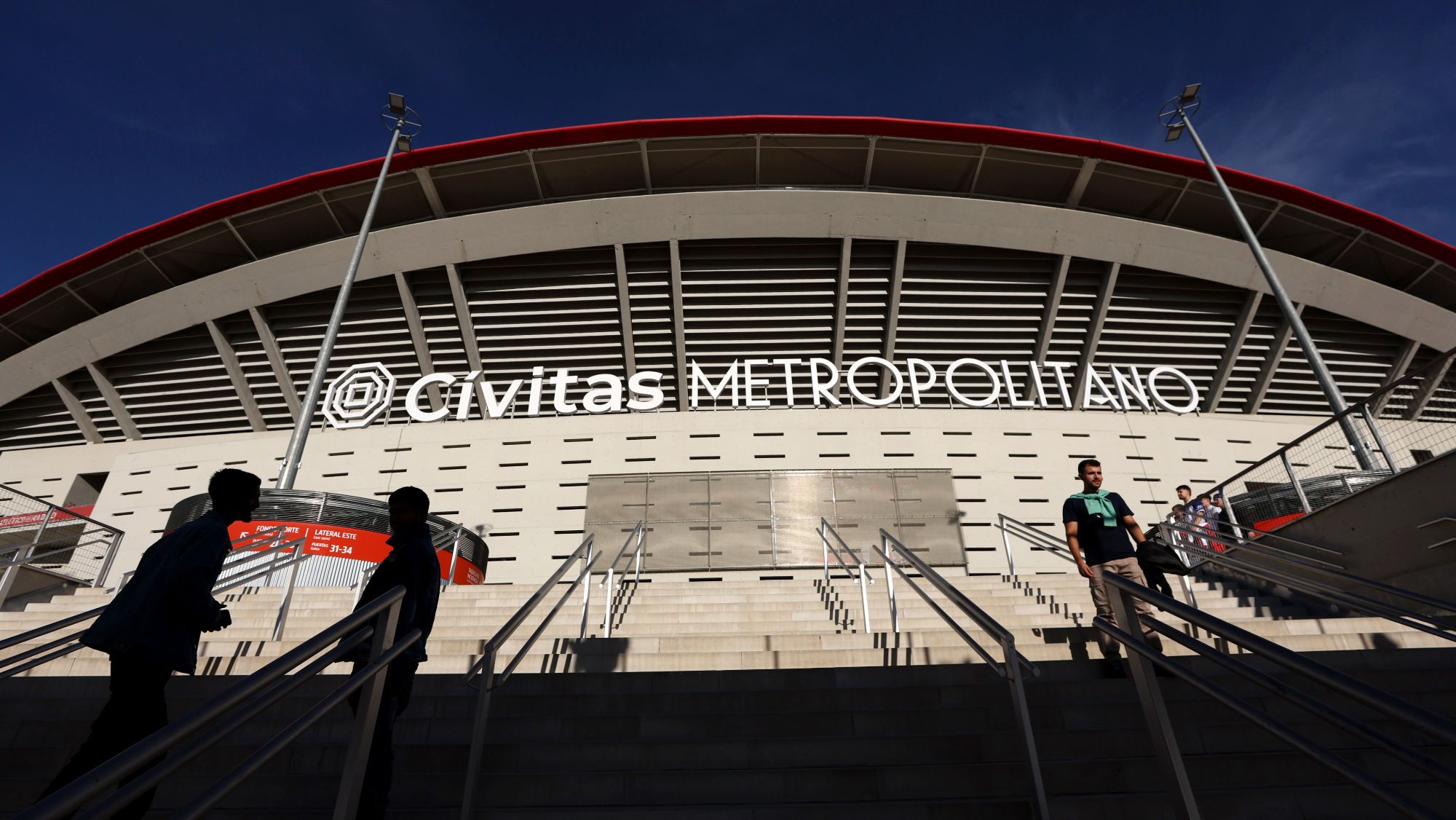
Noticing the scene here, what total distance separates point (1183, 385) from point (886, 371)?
22.5 ft

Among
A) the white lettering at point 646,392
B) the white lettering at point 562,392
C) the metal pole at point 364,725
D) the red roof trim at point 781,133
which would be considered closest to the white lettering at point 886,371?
the white lettering at point 646,392

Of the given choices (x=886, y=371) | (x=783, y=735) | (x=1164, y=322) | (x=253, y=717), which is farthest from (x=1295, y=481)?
(x=253, y=717)

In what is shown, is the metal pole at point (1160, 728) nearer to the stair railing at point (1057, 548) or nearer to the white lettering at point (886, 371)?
the stair railing at point (1057, 548)

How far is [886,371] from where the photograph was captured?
15727mm

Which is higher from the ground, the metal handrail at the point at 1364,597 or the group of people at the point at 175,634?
the metal handrail at the point at 1364,597

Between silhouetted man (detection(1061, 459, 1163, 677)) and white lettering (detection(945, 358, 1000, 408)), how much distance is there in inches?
422

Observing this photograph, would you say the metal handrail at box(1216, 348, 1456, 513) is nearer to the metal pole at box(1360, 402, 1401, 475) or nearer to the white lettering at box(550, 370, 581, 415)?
the metal pole at box(1360, 402, 1401, 475)

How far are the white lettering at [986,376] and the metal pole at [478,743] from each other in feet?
44.1

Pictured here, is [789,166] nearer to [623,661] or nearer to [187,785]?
[623,661]

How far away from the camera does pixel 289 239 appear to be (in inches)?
629

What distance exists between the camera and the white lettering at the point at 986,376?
49.5 ft

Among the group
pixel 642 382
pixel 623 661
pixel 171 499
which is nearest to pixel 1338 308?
pixel 642 382

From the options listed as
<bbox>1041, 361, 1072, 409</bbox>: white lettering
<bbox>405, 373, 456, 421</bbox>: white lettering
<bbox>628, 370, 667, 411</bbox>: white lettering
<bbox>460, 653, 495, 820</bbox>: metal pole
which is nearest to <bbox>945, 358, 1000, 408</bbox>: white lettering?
<bbox>1041, 361, 1072, 409</bbox>: white lettering

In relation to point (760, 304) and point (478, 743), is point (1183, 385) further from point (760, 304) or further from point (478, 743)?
point (478, 743)
